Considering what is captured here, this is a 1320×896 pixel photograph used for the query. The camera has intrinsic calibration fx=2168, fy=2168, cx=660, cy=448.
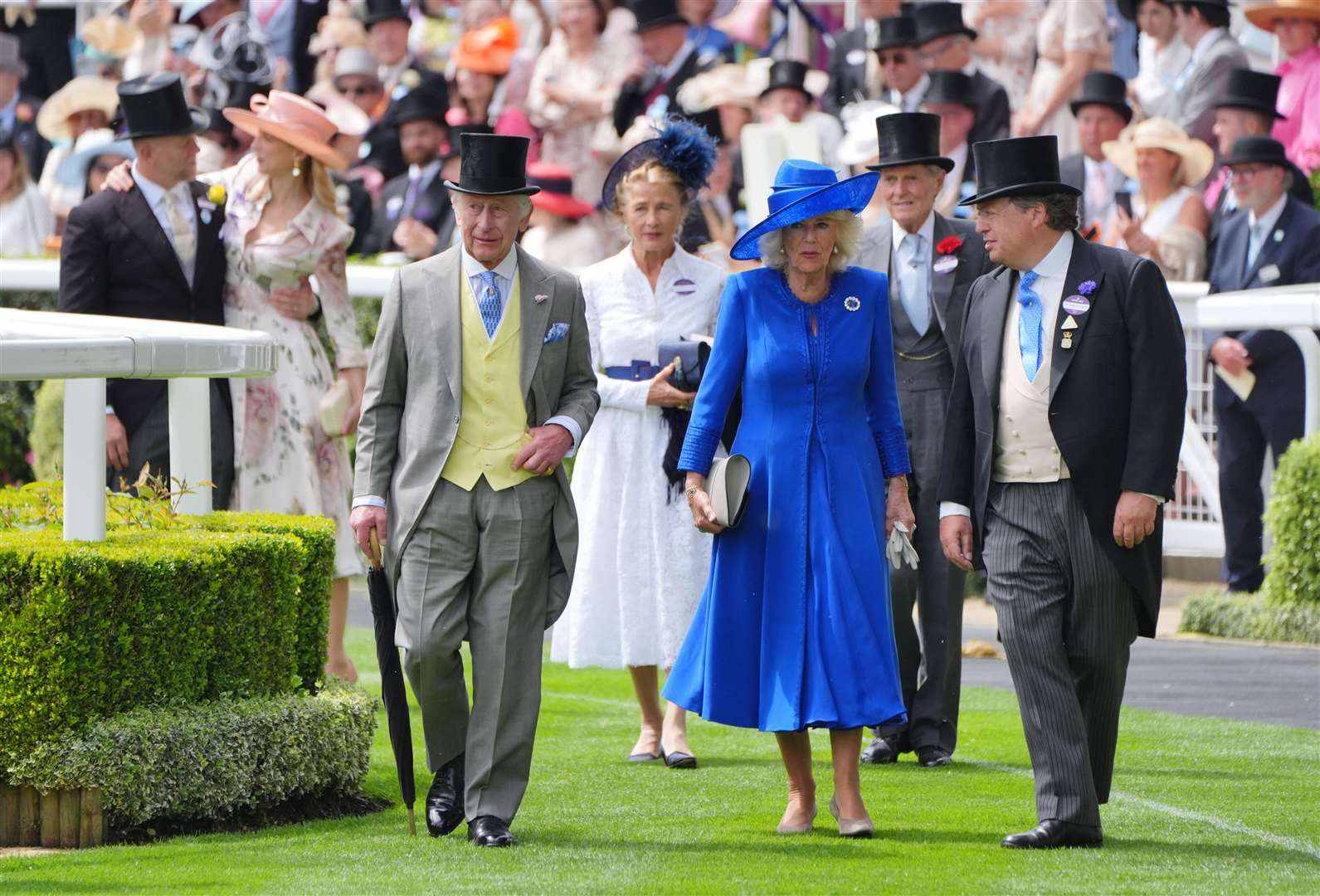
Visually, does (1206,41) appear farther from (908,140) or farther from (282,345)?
(282,345)

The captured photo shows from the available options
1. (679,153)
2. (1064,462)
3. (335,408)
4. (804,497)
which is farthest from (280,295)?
(1064,462)

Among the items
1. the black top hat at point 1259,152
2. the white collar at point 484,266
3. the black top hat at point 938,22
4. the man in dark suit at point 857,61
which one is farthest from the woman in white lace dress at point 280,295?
the man in dark suit at point 857,61

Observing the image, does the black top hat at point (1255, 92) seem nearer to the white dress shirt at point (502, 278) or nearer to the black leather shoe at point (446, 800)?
the white dress shirt at point (502, 278)

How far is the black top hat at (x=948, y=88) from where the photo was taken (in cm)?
1349

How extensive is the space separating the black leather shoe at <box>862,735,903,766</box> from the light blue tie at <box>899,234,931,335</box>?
156cm

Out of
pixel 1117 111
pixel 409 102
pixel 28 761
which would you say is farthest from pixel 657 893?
pixel 409 102

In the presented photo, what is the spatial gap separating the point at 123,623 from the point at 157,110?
326 cm

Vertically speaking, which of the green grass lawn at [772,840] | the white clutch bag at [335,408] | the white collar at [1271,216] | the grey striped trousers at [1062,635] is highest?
the white collar at [1271,216]

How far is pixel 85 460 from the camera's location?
21.0 ft

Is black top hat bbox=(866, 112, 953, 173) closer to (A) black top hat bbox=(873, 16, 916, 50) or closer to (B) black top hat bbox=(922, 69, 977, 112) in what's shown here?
(B) black top hat bbox=(922, 69, 977, 112)

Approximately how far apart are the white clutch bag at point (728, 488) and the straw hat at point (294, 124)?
10.1ft

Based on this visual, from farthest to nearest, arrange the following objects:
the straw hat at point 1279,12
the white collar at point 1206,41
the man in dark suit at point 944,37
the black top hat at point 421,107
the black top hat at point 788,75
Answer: the black top hat at point 421,107 → the black top hat at point 788,75 → the man in dark suit at point 944,37 → the white collar at point 1206,41 → the straw hat at point 1279,12

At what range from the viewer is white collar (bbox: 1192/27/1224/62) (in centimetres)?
1330

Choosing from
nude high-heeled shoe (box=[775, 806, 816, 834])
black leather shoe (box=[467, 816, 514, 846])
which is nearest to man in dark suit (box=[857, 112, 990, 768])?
nude high-heeled shoe (box=[775, 806, 816, 834])
